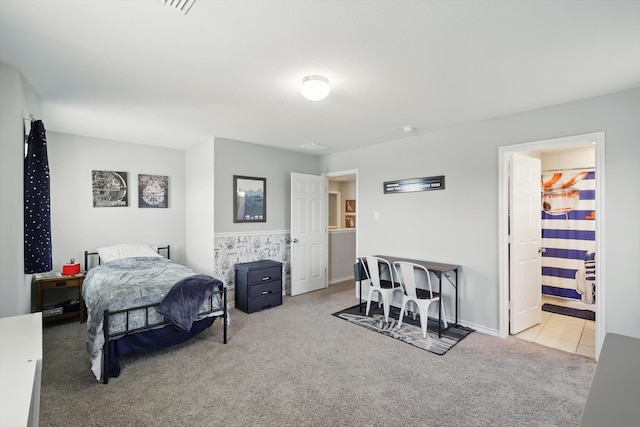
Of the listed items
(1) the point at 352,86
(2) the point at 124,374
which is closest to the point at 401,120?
(1) the point at 352,86

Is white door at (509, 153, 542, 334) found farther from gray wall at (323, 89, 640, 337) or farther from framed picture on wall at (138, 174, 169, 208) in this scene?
framed picture on wall at (138, 174, 169, 208)

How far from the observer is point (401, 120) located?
11.6 ft

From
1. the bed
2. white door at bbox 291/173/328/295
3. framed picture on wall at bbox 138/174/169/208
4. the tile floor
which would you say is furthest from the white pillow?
the tile floor

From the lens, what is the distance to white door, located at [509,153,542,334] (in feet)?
11.3

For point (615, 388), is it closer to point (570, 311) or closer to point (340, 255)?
point (570, 311)

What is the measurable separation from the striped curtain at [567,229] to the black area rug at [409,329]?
2295 millimetres

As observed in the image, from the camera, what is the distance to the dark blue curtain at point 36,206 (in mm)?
2480

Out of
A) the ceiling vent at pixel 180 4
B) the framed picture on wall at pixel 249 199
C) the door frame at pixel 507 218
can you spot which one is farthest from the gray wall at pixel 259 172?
the door frame at pixel 507 218

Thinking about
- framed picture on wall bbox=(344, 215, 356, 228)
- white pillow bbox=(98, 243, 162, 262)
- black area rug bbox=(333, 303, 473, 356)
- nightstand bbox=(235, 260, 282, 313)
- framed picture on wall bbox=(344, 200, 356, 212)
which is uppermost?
framed picture on wall bbox=(344, 200, 356, 212)

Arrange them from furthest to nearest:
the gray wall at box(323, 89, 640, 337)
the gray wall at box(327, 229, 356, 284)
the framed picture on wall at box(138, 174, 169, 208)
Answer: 1. the gray wall at box(327, 229, 356, 284)
2. the framed picture on wall at box(138, 174, 169, 208)
3. the gray wall at box(323, 89, 640, 337)

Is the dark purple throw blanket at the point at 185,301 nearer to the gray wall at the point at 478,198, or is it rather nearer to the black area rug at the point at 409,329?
the black area rug at the point at 409,329

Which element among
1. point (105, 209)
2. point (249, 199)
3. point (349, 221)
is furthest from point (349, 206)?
point (105, 209)

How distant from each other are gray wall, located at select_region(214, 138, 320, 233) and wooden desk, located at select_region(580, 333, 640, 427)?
421cm

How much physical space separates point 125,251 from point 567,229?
6.68 meters
